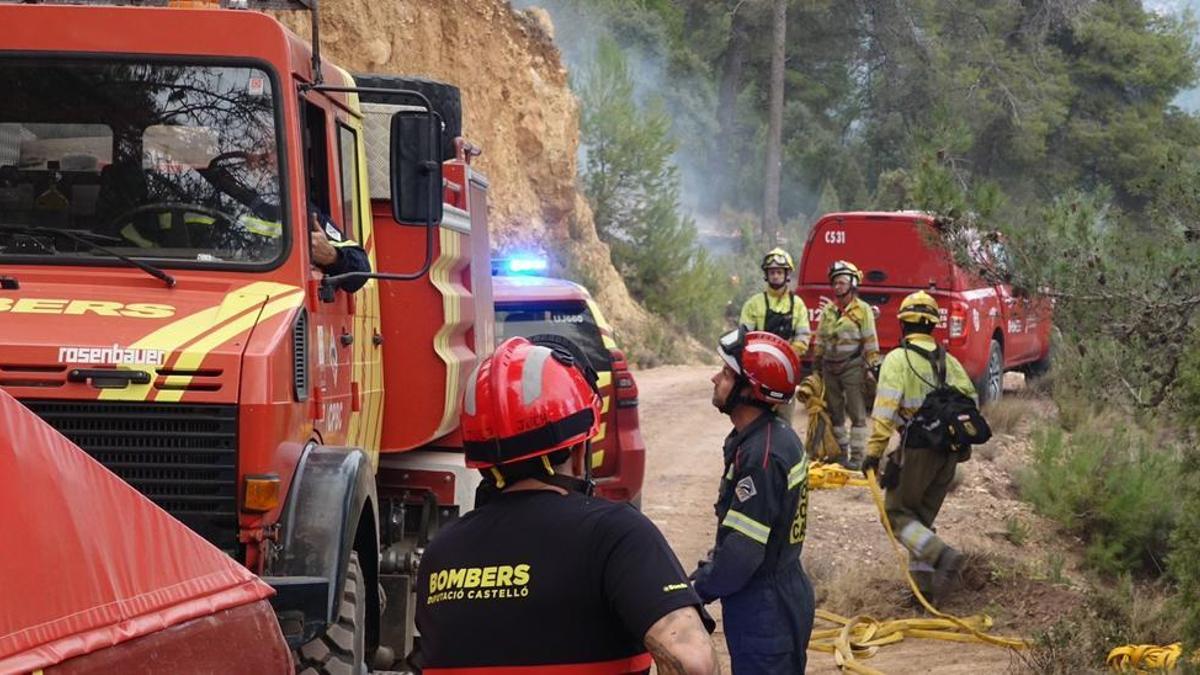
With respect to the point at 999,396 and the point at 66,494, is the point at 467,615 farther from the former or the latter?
the point at 999,396

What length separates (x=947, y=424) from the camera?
8.65 meters

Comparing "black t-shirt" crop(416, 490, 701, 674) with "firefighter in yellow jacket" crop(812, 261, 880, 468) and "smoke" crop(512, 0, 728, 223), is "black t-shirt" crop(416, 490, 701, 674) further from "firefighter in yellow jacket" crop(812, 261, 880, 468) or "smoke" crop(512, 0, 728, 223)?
"smoke" crop(512, 0, 728, 223)

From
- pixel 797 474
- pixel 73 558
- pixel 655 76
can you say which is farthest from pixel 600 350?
pixel 655 76

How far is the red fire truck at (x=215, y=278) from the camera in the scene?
15.5ft

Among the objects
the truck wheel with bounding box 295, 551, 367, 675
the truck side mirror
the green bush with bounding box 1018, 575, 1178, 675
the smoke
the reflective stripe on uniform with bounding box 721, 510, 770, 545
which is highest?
the smoke

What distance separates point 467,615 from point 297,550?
2119 mm

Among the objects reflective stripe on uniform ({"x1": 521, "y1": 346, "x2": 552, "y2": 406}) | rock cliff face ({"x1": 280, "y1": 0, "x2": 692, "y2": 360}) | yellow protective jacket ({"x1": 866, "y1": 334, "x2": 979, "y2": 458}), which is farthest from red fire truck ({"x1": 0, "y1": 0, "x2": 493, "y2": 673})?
rock cliff face ({"x1": 280, "y1": 0, "x2": 692, "y2": 360})

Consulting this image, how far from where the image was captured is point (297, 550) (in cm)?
496

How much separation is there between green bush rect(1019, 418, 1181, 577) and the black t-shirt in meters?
6.18

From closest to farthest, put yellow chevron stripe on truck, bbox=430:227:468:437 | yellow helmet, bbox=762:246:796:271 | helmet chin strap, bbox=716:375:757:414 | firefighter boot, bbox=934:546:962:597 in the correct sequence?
helmet chin strap, bbox=716:375:757:414 → yellow chevron stripe on truck, bbox=430:227:468:437 → firefighter boot, bbox=934:546:962:597 → yellow helmet, bbox=762:246:796:271

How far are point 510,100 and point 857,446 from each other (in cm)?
1416

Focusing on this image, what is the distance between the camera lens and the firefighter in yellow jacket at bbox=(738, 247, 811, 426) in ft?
42.4

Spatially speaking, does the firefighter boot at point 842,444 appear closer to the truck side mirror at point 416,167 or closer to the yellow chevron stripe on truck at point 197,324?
→ the truck side mirror at point 416,167

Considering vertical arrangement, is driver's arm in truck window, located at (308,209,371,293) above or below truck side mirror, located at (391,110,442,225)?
below
